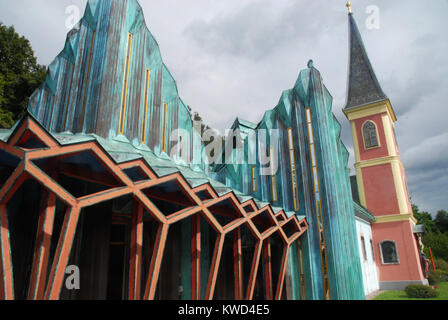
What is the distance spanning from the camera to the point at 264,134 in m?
13.9

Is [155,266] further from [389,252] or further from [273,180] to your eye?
[389,252]

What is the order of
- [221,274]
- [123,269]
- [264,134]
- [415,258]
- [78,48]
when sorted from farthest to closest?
[415,258]
[264,134]
[221,274]
[78,48]
[123,269]

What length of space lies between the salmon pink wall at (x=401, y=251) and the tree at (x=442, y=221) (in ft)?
137

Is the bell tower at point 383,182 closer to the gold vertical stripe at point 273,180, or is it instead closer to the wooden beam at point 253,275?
the gold vertical stripe at point 273,180

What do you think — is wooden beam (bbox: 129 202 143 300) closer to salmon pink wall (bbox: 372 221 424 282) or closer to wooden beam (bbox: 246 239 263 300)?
wooden beam (bbox: 246 239 263 300)

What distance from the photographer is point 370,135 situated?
942 inches

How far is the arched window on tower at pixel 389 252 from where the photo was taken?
68.8 feet

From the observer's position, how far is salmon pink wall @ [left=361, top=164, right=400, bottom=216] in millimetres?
22016

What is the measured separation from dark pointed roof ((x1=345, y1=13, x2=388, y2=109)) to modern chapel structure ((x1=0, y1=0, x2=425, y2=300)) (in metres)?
11.8

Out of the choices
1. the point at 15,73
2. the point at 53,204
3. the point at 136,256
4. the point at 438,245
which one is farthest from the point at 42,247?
the point at 438,245

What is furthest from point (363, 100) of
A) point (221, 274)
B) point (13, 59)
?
point (13, 59)

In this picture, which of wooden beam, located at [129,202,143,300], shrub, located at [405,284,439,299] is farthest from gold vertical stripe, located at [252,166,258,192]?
shrub, located at [405,284,439,299]
